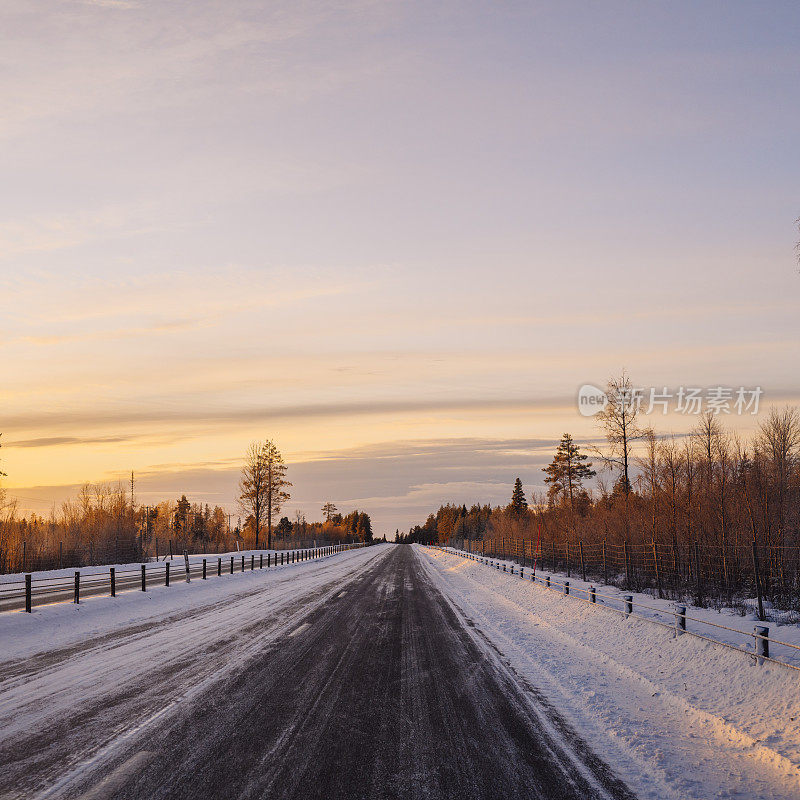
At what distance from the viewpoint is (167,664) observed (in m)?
10.1

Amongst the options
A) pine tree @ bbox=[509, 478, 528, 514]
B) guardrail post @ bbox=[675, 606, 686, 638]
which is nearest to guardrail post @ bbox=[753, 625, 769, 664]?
guardrail post @ bbox=[675, 606, 686, 638]

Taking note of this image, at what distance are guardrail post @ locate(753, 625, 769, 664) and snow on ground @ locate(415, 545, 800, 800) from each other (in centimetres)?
18

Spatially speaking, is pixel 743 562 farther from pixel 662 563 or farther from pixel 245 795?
pixel 245 795

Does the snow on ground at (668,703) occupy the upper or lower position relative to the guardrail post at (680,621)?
lower

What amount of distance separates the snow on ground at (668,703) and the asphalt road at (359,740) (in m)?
0.51

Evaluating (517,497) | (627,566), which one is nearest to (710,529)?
(627,566)

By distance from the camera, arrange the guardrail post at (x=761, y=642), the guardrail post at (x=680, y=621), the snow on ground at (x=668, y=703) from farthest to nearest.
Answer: the guardrail post at (x=680, y=621) < the guardrail post at (x=761, y=642) < the snow on ground at (x=668, y=703)

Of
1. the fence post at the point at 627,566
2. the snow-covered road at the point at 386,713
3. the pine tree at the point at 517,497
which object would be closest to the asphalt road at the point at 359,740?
the snow-covered road at the point at 386,713

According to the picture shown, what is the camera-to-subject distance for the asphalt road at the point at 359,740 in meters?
5.38

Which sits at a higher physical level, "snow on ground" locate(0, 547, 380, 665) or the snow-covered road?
the snow-covered road

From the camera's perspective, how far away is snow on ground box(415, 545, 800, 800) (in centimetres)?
604

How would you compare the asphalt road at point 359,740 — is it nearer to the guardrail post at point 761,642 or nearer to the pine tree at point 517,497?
the guardrail post at point 761,642

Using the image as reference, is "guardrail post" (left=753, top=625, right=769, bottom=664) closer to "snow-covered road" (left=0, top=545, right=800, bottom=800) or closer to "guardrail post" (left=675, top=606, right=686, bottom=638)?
"snow-covered road" (left=0, top=545, right=800, bottom=800)

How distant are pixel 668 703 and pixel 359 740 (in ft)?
15.4
